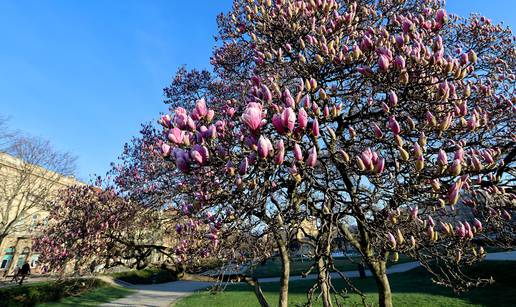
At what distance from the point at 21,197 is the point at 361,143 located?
1167 inches

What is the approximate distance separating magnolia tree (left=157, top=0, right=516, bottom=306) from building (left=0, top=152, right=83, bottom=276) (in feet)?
55.2

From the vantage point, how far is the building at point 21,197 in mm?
20250

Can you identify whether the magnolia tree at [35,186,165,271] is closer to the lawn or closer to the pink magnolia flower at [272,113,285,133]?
the pink magnolia flower at [272,113,285,133]

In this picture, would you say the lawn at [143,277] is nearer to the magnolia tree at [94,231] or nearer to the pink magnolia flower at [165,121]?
the magnolia tree at [94,231]

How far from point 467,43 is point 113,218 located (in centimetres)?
1005

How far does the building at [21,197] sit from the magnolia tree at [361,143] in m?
16.8

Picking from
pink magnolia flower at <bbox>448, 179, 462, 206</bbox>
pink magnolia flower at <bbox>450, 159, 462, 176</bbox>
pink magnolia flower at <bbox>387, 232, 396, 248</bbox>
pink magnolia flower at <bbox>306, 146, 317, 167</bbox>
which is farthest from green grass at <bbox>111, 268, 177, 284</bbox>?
pink magnolia flower at <bbox>450, 159, 462, 176</bbox>

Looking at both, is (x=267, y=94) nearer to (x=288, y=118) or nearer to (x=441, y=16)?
(x=288, y=118)

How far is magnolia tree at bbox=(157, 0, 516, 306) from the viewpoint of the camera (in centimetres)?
260

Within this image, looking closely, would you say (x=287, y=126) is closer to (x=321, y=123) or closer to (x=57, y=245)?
(x=321, y=123)

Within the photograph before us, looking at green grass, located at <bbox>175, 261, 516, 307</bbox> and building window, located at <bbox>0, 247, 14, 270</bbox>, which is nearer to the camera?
green grass, located at <bbox>175, 261, 516, 307</bbox>

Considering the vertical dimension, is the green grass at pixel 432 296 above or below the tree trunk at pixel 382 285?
below

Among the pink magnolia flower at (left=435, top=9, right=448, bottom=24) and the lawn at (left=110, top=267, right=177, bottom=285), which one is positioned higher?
the pink magnolia flower at (left=435, top=9, right=448, bottom=24)

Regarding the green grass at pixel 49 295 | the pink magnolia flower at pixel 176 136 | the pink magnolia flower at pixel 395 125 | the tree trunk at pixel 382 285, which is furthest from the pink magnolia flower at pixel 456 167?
the green grass at pixel 49 295
